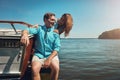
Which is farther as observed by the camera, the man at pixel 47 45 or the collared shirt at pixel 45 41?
the collared shirt at pixel 45 41

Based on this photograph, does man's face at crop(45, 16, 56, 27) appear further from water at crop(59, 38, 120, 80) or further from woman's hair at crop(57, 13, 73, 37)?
water at crop(59, 38, 120, 80)

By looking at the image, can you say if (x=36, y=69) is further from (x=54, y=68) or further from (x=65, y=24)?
(x=65, y=24)

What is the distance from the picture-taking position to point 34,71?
7.48 meters

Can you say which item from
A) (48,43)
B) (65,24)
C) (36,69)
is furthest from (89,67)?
(36,69)

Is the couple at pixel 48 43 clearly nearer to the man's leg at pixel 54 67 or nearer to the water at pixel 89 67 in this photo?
the man's leg at pixel 54 67

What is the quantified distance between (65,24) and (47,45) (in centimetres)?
73

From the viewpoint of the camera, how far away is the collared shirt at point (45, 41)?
7852 millimetres

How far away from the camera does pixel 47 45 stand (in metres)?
7.89

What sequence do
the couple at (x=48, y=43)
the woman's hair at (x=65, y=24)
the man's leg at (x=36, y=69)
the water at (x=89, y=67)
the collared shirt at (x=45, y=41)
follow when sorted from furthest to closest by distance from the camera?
the water at (x=89, y=67), the woman's hair at (x=65, y=24), the collared shirt at (x=45, y=41), the couple at (x=48, y=43), the man's leg at (x=36, y=69)

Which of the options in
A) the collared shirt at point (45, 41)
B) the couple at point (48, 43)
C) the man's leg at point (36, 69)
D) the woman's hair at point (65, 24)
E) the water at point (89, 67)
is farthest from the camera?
the water at point (89, 67)

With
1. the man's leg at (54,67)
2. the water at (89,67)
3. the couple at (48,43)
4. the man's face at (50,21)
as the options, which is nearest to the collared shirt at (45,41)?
the couple at (48,43)

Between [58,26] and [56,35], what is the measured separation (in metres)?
0.38

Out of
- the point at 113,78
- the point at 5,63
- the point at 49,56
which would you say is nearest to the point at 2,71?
the point at 5,63

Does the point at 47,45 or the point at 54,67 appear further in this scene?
the point at 47,45
